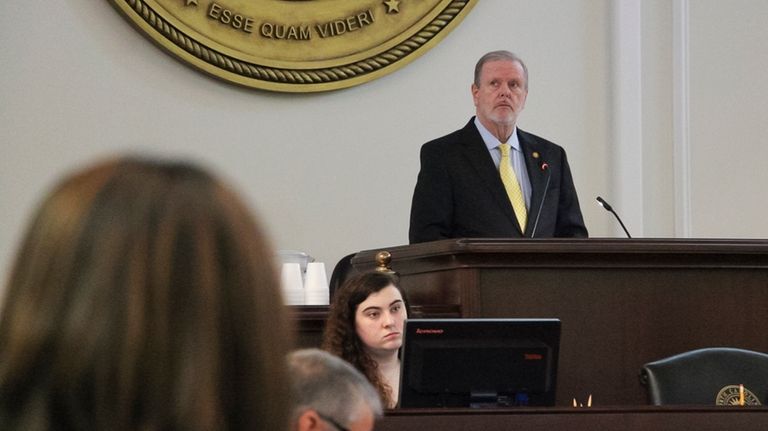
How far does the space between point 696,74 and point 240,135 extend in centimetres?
235

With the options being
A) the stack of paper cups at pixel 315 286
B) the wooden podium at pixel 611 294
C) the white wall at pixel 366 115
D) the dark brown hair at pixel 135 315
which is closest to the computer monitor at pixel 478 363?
the wooden podium at pixel 611 294

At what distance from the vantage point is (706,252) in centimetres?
440

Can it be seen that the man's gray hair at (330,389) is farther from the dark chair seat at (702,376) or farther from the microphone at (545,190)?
the microphone at (545,190)

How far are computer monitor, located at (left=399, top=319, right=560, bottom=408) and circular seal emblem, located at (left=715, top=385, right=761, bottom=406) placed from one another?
0.81 meters

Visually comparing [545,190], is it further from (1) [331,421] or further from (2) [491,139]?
(1) [331,421]

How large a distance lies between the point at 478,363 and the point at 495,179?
1835mm

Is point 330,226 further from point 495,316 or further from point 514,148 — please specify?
point 495,316

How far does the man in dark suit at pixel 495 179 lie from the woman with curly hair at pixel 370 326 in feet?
2.31

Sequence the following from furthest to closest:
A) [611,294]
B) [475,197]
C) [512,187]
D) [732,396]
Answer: [512,187], [475,197], [611,294], [732,396]

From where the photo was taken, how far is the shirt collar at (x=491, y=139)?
5203 millimetres

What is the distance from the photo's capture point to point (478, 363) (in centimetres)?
330

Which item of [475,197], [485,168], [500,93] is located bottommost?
[475,197]

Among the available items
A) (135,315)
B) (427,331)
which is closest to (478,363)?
(427,331)

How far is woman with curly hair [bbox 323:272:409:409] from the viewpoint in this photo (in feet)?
13.6
